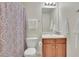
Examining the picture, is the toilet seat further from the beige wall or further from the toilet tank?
the beige wall

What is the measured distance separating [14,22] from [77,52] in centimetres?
73

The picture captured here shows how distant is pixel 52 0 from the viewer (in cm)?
113

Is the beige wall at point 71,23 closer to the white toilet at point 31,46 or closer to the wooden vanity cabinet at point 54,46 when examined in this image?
the wooden vanity cabinet at point 54,46

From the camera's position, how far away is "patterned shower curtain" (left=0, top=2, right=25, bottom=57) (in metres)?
1.02

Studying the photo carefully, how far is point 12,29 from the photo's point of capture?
3.56ft

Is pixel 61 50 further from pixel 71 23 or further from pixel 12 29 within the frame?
pixel 12 29

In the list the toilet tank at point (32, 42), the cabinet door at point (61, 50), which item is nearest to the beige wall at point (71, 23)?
the cabinet door at point (61, 50)

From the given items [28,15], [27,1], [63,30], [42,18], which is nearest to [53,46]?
[63,30]

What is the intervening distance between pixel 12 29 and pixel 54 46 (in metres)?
0.48

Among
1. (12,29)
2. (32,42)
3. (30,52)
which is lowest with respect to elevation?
(30,52)

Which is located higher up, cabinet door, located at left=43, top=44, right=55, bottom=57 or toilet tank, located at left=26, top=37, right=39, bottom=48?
toilet tank, located at left=26, top=37, right=39, bottom=48

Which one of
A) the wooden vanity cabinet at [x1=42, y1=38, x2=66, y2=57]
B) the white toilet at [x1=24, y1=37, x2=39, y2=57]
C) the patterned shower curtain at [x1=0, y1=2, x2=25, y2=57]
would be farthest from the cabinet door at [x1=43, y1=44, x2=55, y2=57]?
the patterned shower curtain at [x1=0, y1=2, x2=25, y2=57]

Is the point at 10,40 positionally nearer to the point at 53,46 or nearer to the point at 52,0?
the point at 53,46

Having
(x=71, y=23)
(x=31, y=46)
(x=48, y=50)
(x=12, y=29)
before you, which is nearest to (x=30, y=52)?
(x=31, y=46)
